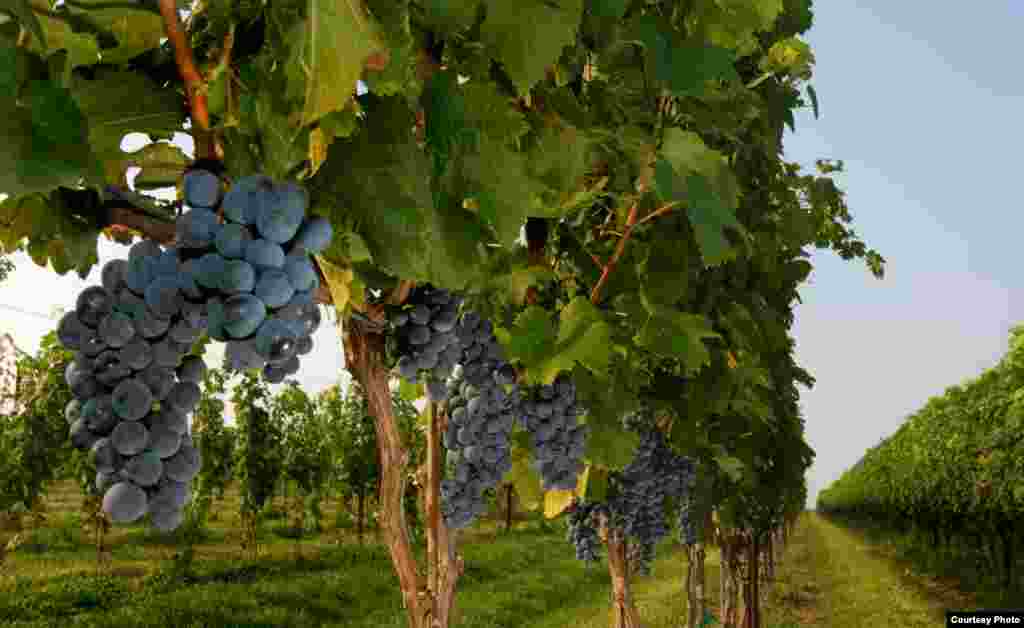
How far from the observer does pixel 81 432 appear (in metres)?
1.15

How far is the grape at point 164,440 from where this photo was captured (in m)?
1.10

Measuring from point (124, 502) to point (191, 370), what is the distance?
8.7 inches

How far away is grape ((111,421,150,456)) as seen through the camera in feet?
3.54

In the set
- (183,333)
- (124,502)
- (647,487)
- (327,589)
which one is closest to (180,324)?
(183,333)

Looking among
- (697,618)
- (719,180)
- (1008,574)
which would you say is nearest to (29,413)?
(697,618)

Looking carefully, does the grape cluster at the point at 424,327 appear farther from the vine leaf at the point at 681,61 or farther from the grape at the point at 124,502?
the grape at the point at 124,502

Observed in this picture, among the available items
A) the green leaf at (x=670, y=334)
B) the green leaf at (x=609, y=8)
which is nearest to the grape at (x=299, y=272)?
the green leaf at (x=609, y=8)

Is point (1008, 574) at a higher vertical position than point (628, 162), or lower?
lower

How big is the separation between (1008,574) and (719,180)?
2228 cm

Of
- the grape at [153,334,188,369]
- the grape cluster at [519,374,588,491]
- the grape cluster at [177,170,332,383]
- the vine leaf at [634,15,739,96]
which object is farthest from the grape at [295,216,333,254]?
the grape cluster at [519,374,588,491]

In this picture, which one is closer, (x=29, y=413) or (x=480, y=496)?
(x=480, y=496)

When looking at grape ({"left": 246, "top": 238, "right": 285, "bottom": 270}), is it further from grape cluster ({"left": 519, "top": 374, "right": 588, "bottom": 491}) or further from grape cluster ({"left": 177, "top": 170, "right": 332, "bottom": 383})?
grape cluster ({"left": 519, "top": 374, "right": 588, "bottom": 491})

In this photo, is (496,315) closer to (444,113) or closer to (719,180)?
(719,180)

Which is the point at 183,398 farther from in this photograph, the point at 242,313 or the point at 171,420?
the point at 242,313
